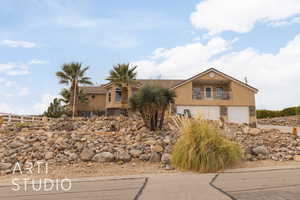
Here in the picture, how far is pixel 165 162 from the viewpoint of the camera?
7.81m

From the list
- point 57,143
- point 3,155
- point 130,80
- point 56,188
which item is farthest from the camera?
point 130,80

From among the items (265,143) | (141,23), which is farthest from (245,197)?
(141,23)

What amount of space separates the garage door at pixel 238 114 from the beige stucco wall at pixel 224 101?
57 centimetres

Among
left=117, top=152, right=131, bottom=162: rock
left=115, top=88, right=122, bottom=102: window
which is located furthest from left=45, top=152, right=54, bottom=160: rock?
left=115, top=88, right=122, bottom=102: window

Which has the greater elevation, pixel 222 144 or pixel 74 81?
pixel 74 81

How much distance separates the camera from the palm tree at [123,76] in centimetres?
2233

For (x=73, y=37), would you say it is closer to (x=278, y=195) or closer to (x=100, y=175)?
(x=100, y=175)

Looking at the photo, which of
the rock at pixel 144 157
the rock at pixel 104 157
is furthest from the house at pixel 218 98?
the rock at pixel 144 157

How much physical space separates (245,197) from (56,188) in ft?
14.5

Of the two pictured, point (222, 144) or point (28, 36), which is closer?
point (222, 144)

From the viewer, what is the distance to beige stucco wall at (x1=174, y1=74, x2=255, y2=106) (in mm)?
22359

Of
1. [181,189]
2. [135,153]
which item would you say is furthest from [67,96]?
[181,189]

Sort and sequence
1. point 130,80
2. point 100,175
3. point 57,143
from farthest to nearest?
point 130,80
point 57,143
point 100,175

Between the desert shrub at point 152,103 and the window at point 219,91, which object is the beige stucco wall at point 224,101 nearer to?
the window at point 219,91
